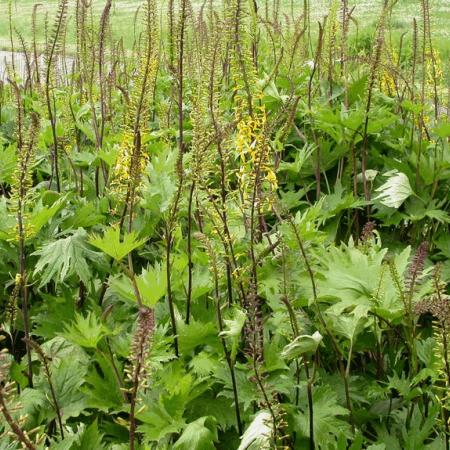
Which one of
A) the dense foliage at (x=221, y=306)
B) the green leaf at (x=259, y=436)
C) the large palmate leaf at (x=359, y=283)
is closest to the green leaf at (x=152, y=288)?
the dense foliage at (x=221, y=306)

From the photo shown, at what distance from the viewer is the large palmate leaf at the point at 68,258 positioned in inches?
80.1

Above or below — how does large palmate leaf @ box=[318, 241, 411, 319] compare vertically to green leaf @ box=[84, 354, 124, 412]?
above

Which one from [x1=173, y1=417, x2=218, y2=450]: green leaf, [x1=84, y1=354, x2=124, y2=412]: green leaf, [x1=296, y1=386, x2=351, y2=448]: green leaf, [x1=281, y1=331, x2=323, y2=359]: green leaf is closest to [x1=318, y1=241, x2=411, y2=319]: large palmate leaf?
[x1=296, y1=386, x2=351, y2=448]: green leaf

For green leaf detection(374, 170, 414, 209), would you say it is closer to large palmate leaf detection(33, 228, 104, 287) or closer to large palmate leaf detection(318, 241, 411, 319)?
large palmate leaf detection(318, 241, 411, 319)

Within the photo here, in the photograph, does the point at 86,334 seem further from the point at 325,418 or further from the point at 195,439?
the point at 325,418

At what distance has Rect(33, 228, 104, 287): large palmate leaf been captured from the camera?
2.04 metres

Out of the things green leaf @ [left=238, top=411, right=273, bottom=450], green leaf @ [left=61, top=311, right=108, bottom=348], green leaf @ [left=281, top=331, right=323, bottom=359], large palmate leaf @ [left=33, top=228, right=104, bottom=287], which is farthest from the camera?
large palmate leaf @ [left=33, top=228, right=104, bottom=287]

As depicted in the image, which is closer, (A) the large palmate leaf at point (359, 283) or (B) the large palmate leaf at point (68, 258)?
(A) the large palmate leaf at point (359, 283)

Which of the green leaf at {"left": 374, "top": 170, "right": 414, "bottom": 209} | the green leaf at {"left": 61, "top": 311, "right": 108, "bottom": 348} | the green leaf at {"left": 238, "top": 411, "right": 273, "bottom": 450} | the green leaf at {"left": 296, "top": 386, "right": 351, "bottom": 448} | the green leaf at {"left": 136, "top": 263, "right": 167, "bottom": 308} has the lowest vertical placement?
the green leaf at {"left": 296, "top": 386, "right": 351, "bottom": 448}

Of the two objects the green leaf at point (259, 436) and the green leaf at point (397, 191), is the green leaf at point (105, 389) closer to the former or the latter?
the green leaf at point (259, 436)

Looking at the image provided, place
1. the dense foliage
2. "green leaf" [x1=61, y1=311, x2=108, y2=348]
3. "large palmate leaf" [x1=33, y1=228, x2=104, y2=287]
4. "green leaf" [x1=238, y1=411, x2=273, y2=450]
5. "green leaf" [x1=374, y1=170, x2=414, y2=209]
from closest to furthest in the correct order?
"green leaf" [x1=238, y1=411, x2=273, y2=450]
the dense foliage
"green leaf" [x1=61, y1=311, x2=108, y2=348]
"large palmate leaf" [x1=33, y1=228, x2=104, y2=287]
"green leaf" [x1=374, y1=170, x2=414, y2=209]

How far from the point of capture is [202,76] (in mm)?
2074

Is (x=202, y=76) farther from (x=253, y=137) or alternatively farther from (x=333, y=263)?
(x=333, y=263)

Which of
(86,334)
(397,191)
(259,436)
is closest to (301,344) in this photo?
(259,436)
